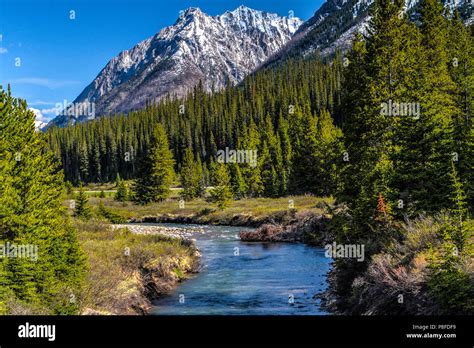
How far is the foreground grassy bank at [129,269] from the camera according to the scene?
61.2 ft

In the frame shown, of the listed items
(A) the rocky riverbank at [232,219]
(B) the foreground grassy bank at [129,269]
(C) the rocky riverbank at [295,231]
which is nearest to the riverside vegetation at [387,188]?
(A) the rocky riverbank at [232,219]

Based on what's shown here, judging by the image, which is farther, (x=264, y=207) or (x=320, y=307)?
(x=264, y=207)

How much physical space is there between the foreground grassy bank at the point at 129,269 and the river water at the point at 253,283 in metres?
0.96

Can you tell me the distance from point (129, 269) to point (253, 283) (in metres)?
6.92

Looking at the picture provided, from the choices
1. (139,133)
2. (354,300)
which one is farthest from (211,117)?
(354,300)

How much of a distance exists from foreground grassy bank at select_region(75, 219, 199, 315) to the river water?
3.15 feet

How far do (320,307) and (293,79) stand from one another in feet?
469

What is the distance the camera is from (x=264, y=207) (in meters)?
59.5

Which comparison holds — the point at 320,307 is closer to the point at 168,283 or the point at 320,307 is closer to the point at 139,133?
the point at 168,283

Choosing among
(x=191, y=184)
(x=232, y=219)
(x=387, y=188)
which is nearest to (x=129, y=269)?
(x=387, y=188)

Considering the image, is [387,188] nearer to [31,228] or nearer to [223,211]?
[31,228]

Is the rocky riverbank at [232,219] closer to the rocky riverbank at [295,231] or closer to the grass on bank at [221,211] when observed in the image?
the grass on bank at [221,211]

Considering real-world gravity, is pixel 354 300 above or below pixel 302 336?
below

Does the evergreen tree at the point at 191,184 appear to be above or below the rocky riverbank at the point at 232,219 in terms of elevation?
above
